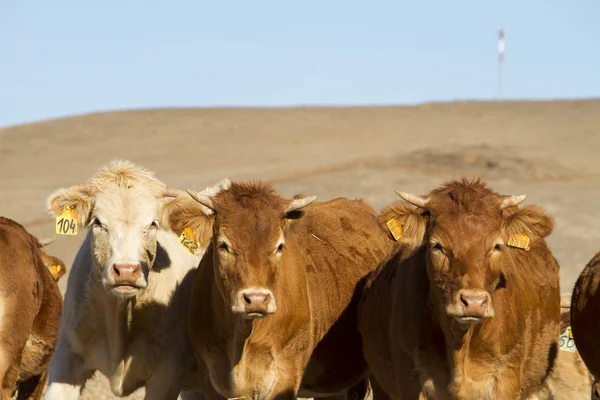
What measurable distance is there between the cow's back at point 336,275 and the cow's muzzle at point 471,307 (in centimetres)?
169

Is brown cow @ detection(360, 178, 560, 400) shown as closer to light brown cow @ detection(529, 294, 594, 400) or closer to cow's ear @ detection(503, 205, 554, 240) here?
cow's ear @ detection(503, 205, 554, 240)

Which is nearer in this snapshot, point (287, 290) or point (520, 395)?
point (520, 395)

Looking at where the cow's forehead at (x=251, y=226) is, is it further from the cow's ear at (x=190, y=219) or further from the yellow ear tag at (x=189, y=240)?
the yellow ear tag at (x=189, y=240)

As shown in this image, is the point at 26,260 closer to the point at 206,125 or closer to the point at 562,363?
the point at 562,363

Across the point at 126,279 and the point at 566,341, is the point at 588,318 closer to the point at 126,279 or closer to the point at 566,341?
the point at 566,341

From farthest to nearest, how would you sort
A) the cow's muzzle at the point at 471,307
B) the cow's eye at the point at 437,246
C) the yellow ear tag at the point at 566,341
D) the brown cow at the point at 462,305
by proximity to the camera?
the yellow ear tag at the point at 566,341 → the cow's eye at the point at 437,246 → the brown cow at the point at 462,305 → the cow's muzzle at the point at 471,307

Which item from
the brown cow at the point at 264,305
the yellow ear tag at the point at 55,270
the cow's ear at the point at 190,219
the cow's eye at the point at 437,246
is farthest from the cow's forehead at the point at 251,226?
the yellow ear tag at the point at 55,270

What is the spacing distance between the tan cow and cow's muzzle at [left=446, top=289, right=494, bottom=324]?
230 centimetres

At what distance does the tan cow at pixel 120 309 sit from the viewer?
820cm

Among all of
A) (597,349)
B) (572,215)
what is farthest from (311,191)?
(597,349)

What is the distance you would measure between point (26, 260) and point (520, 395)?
11.7ft

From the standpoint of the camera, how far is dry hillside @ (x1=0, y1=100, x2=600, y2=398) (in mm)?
33188

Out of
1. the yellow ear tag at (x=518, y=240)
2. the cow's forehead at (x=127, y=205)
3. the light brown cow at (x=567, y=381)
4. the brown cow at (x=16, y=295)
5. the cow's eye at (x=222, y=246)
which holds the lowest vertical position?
the light brown cow at (x=567, y=381)

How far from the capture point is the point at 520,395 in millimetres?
7625
